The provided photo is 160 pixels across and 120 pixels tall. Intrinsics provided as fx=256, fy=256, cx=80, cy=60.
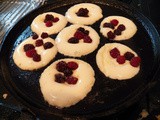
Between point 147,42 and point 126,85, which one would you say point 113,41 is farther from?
point 126,85

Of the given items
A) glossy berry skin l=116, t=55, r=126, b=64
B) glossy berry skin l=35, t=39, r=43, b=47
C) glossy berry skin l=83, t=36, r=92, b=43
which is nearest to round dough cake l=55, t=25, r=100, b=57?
glossy berry skin l=83, t=36, r=92, b=43

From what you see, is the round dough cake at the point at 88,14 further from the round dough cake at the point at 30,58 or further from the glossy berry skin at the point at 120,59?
the glossy berry skin at the point at 120,59

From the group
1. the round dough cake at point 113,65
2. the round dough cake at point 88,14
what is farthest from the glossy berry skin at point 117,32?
the round dough cake at point 88,14

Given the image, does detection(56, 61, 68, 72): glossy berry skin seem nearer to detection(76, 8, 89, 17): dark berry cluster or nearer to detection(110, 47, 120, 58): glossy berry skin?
detection(110, 47, 120, 58): glossy berry skin

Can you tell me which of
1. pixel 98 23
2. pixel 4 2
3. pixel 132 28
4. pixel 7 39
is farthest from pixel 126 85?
pixel 4 2

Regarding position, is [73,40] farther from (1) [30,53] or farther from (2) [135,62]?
(2) [135,62]

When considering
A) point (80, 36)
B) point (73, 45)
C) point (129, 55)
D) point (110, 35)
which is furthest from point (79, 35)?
point (129, 55)
